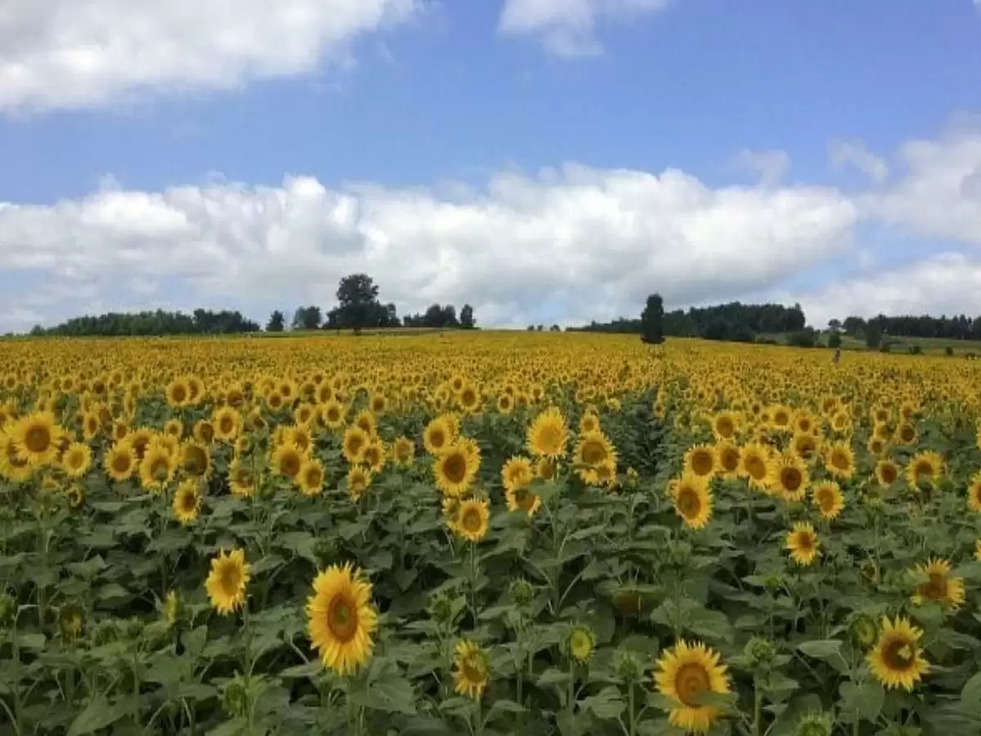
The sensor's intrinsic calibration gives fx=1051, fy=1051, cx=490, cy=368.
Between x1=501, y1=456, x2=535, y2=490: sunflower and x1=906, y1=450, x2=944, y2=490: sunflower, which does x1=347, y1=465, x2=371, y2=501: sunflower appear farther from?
x1=906, y1=450, x2=944, y2=490: sunflower

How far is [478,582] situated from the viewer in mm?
5160

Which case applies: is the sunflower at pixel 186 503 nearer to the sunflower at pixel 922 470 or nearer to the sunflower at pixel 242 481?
the sunflower at pixel 242 481

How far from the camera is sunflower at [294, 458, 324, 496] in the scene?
6.16 meters

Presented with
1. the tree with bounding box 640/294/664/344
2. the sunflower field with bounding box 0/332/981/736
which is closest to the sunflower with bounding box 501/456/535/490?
the sunflower field with bounding box 0/332/981/736

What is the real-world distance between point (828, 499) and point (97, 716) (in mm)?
4234

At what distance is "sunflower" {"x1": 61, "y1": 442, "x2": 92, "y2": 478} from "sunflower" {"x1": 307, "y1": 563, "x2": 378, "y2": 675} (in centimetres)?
414

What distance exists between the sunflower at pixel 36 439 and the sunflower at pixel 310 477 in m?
1.55

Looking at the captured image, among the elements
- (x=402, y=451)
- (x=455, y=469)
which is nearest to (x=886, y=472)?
(x=455, y=469)

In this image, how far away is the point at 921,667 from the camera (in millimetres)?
3475

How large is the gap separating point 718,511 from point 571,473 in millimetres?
1177

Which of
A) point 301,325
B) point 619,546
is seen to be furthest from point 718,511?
point 301,325

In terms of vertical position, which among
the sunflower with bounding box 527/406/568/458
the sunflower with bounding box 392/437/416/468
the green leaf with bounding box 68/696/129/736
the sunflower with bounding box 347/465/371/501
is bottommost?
the green leaf with bounding box 68/696/129/736

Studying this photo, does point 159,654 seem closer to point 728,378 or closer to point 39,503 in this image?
point 39,503

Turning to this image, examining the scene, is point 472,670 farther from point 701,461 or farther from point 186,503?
point 701,461
